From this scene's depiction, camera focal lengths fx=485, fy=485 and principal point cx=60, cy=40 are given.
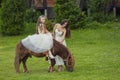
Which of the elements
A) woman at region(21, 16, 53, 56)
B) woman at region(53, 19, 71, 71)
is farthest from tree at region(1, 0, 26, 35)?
woman at region(21, 16, 53, 56)

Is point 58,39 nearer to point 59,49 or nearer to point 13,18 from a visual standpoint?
point 59,49

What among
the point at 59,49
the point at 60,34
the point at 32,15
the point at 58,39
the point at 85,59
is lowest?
the point at 32,15

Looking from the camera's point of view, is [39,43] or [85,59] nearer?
[39,43]

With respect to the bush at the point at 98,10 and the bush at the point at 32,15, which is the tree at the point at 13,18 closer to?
the bush at the point at 32,15

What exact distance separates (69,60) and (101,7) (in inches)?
615

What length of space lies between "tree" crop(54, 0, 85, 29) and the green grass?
2.71ft

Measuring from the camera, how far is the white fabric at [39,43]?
46.1 ft

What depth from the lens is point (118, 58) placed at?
17.1 m

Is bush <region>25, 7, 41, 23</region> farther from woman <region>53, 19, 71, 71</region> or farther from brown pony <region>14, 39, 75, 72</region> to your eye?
brown pony <region>14, 39, 75, 72</region>

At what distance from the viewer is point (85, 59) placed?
56.4ft

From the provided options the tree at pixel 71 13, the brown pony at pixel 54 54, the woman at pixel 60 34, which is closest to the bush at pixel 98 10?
the tree at pixel 71 13

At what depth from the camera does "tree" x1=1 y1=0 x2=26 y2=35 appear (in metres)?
25.8

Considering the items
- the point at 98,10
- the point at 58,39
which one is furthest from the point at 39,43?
the point at 98,10

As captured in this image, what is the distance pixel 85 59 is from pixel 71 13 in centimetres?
993
